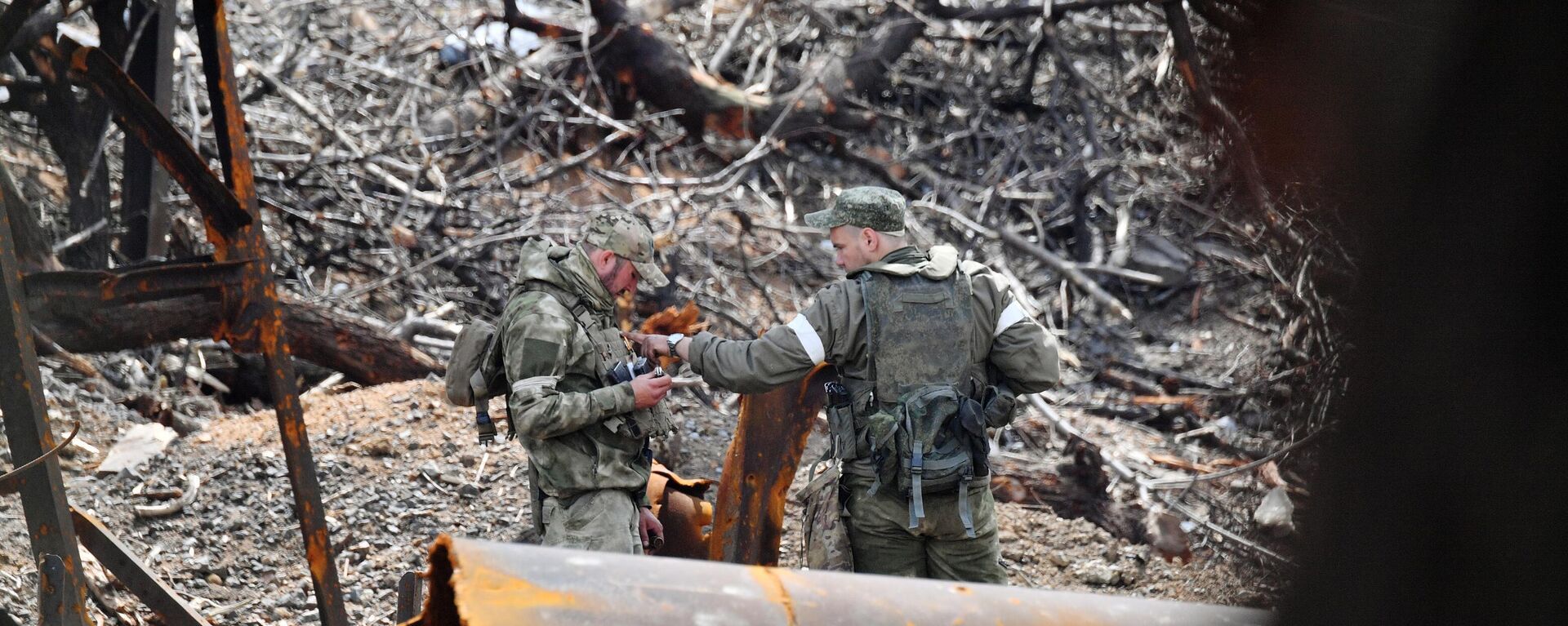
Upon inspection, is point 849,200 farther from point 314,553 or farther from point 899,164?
point 899,164

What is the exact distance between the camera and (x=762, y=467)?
4664 millimetres

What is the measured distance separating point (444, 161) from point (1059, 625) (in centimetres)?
930

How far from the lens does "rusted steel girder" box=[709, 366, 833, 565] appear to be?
4660 mm

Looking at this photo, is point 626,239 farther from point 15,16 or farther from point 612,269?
point 15,16

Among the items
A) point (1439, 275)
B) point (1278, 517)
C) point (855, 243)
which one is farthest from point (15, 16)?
point (1439, 275)

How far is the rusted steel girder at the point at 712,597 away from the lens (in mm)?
1171

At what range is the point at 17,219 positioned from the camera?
433 cm

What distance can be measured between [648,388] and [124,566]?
195cm

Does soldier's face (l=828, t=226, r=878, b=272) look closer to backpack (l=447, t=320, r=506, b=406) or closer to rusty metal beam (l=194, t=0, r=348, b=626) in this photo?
backpack (l=447, t=320, r=506, b=406)

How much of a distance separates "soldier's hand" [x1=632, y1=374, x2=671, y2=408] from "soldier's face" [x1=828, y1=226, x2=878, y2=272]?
0.81m

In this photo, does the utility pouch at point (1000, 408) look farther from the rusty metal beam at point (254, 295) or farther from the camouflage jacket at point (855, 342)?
the rusty metal beam at point (254, 295)

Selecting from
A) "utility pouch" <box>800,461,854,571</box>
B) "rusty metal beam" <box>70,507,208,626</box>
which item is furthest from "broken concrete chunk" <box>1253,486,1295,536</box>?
"rusty metal beam" <box>70,507,208,626</box>

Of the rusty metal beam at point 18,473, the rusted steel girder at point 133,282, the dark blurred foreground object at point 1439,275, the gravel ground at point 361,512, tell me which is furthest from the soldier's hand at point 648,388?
the dark blurred foreground object at point 1439,275

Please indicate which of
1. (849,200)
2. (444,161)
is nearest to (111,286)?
(849,200)
